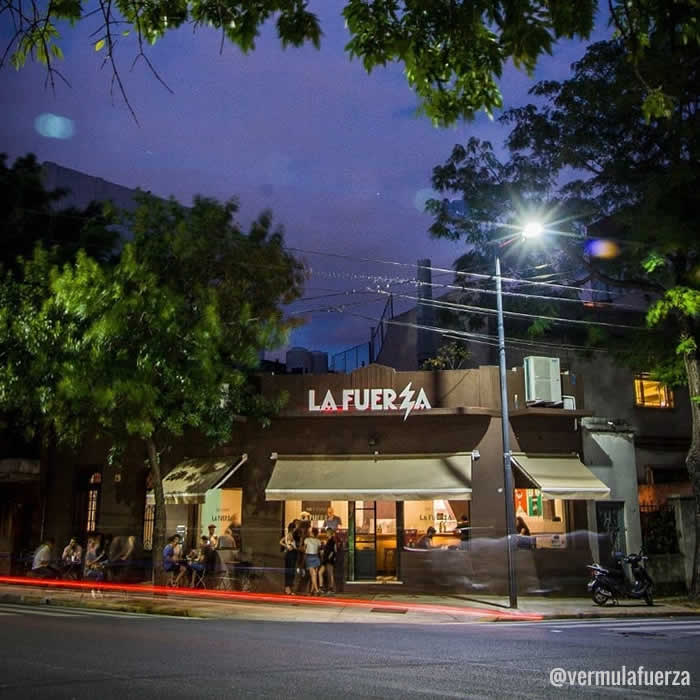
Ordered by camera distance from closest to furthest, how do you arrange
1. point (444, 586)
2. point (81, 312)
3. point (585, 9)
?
point (585, 9)
point (81, 312)
point (444, 586)

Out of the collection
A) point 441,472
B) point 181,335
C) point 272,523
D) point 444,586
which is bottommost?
point 444,586

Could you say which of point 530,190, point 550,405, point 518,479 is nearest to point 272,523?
point 518,479

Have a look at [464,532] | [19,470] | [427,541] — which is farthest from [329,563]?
[19,470]

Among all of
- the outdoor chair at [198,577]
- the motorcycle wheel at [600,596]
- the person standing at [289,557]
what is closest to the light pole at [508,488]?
the motorcycle wheel at [600,596]

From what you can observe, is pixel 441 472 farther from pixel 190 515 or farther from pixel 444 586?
pixel 190 515

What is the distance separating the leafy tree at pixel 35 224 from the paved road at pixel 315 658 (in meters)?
13.4

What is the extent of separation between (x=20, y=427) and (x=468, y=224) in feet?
48.9

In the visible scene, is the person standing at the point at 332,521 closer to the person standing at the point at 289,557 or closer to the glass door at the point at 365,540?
the glass door at the point at 365,540

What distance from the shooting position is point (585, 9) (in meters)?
4.99

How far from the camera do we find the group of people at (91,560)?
20578mm

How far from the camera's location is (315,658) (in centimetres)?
898

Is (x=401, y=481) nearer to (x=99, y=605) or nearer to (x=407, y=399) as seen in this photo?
(x=407, y=399)

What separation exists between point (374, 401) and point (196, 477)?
5479 mm

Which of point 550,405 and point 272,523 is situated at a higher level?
point 550,405
